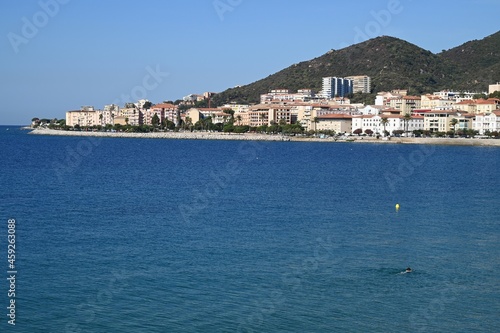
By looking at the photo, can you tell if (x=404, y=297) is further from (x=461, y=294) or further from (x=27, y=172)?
(x=27, y=172)

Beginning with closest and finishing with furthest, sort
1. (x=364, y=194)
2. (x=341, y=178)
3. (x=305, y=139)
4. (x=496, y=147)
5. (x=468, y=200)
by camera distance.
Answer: (x=468, y=200) < (x=364, y=194) < (x=341, y=178) < (x=496, y=147) < (x=305, y=139)

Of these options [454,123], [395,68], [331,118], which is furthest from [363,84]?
[454,123]

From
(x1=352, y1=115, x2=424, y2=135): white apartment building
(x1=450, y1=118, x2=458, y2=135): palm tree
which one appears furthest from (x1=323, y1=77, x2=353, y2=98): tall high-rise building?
(x1=450, y1=118, x2=458, y2=135): palm tree

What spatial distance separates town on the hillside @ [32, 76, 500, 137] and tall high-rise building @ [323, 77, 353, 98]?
17.8ft

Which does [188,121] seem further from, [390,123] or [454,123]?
[454,123]

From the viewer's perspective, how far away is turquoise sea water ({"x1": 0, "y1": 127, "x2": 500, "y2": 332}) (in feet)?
35.6

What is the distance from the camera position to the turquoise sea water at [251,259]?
10.9 m

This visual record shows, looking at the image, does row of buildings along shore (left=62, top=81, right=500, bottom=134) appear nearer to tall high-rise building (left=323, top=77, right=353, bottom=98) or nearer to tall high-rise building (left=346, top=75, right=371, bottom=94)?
tall high-rise building (left=323, top=77, right=353, bottom=98)

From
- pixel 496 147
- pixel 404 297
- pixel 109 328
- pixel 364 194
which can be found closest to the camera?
pixel 109 328

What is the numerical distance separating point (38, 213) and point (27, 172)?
15958mm

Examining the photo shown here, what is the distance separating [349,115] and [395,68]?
2169 inches

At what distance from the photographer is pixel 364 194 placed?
26.4 meters

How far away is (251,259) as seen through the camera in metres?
14.2

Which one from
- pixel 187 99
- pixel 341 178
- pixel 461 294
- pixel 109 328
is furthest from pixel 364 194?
pixel 187 99
